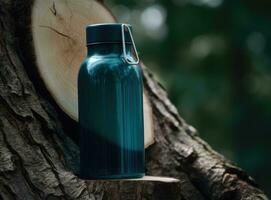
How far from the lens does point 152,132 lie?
3115mm

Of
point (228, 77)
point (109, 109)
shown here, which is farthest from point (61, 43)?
point (228, 77)

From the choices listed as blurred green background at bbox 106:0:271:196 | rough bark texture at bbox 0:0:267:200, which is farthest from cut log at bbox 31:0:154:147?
blurred green background at bbox 106:0:271:196

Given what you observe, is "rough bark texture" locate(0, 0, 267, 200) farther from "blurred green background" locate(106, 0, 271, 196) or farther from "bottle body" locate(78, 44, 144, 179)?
"blurred green background" locate(106, 0, 271, 196)

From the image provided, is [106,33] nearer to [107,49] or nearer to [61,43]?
[107,49]

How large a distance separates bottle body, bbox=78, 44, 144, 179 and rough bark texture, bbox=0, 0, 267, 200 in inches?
2.3

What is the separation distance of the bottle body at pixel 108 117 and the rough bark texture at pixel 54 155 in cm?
6

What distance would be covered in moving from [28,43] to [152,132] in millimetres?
637

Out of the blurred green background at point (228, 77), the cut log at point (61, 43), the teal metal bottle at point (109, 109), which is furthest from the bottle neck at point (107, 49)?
the blurred green background at point (228, 77)

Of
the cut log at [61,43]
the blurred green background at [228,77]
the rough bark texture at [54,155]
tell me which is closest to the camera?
the rough bark texture at [54,155]

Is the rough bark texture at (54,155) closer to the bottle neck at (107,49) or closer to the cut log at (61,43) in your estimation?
the cut log at (61,43)

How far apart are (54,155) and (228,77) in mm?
11145

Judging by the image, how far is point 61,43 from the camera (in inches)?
112

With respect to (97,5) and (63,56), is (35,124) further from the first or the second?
(97,5)

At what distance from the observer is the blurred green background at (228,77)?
42.9 ft
